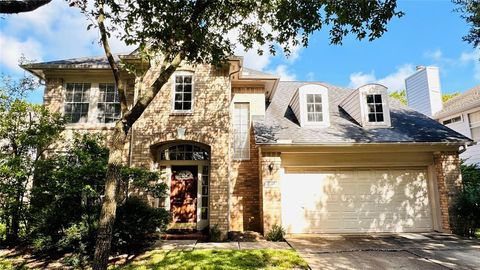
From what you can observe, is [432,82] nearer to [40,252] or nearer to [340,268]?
[340,268]

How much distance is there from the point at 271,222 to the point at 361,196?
3.61 metres

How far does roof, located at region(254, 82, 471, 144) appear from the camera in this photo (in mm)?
10531

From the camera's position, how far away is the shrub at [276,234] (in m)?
9.52

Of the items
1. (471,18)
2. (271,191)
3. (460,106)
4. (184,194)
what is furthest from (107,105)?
(460,106)

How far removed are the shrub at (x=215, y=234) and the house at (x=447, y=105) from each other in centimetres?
1427

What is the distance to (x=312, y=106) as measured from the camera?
38.6ft

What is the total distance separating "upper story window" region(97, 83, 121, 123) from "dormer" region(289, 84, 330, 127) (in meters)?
7.16

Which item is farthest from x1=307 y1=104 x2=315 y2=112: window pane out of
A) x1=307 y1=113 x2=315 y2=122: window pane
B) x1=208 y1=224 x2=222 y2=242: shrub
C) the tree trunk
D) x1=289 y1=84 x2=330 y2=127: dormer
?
the tree trunk

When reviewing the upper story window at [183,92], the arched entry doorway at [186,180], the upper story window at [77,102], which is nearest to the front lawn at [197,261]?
the arched entry doorway at [186,180]

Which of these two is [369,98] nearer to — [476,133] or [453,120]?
[476,133]

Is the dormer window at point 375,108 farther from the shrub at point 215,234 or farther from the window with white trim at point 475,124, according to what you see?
the window with white trim at point 475,124

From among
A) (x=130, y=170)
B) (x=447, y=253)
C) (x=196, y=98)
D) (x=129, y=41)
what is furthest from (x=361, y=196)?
(x=129, y=41)

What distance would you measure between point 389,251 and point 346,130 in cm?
477

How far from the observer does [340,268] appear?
21.5 feet
